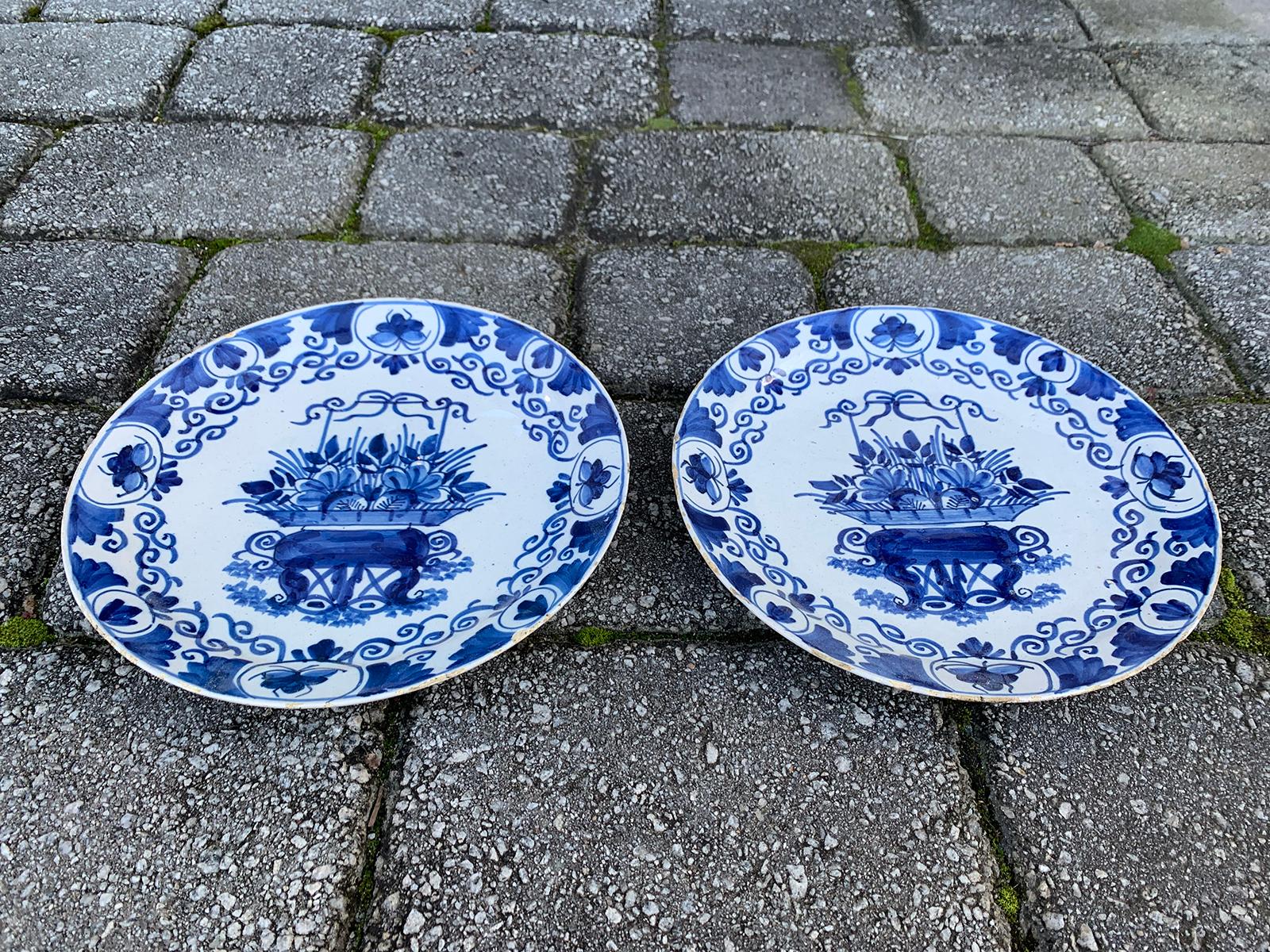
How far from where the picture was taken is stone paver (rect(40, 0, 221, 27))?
181 centimetres

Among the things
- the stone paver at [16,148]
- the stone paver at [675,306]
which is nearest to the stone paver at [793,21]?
the stone paver at [675,306]

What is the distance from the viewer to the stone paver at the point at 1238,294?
120cm

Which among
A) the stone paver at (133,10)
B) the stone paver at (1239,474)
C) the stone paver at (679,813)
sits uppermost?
the stone paver at (133,10)

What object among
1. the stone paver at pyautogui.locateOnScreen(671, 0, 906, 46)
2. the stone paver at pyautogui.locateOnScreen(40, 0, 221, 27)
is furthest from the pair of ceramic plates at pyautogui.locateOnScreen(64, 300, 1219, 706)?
the stone paver at pyautogui.locateOnScreen(40, 0, 221, 27)

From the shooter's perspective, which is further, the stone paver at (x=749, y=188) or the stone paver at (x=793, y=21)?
the stone paver at (x=793, y=21)

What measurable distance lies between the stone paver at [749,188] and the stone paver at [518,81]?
0.14 m

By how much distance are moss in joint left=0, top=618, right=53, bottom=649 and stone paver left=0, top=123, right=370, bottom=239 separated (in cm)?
69

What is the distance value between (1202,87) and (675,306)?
1285mm

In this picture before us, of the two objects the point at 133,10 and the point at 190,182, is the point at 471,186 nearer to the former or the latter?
the point at 190,182

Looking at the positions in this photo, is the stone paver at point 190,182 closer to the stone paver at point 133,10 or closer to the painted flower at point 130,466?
the stone paver at point 133,10

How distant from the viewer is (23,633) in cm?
88

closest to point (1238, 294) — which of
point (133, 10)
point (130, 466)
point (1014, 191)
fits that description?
point (1014, 191)

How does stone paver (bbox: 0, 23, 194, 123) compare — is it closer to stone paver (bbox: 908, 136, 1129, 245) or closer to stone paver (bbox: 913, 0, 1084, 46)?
stone paver (bbox: 908, 136, 1129, 245)

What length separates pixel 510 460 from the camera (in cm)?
97
